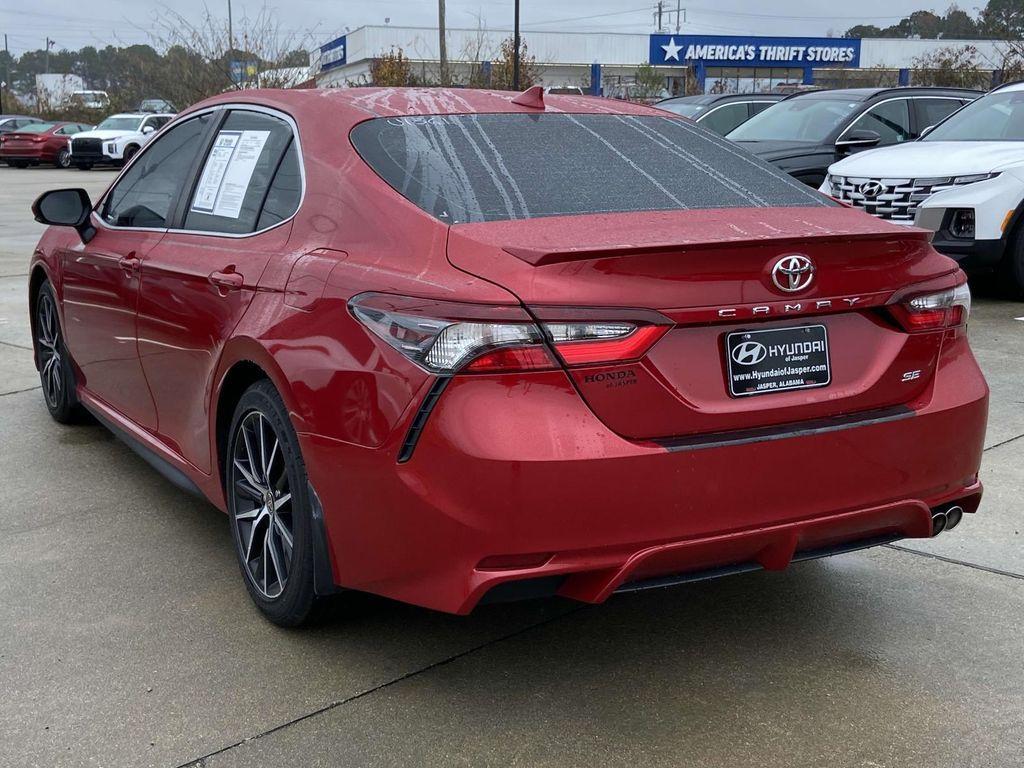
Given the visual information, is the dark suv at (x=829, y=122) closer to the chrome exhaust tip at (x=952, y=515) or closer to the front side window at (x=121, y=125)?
the chrome exhaust tip at (x=952, y=515)

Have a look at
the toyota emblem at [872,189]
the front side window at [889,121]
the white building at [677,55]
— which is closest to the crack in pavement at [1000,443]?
the toyota emblem at [872,189]

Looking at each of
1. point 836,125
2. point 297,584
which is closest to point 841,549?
point 297,584

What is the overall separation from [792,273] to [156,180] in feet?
8.90

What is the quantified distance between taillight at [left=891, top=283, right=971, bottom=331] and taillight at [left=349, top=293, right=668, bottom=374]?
0.74 m

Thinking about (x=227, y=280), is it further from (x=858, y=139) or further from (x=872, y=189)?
(x=858, y=139)

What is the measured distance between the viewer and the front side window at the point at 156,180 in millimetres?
4273

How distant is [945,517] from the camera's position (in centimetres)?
317

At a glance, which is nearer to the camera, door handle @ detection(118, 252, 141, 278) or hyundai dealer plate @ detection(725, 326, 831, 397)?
hyundai dealer plate @ detection(725, 326, 831, 397)

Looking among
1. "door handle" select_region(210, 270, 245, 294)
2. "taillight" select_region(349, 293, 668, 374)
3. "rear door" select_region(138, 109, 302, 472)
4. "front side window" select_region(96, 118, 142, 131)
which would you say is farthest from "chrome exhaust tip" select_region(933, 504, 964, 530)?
"front side window" select_region(96, 118, 142, 131)

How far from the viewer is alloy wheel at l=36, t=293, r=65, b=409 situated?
5.54m

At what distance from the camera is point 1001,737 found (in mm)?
2832

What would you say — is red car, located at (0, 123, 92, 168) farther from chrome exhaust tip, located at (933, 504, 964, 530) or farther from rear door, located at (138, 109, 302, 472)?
chrome exhaust tip, located at (933, 504, 964, 530)

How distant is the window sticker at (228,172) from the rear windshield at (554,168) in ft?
1.84

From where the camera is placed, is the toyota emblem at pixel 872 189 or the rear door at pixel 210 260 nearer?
the rear door at pixel 210 260
